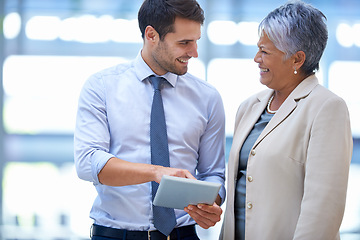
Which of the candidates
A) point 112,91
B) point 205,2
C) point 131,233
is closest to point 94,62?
point 205,2

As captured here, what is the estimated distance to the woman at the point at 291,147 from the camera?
1.41m

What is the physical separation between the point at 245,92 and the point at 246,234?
2.11 m

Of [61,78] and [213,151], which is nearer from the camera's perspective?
[213,151]

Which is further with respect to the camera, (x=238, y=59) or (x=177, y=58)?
(x=238, y=59)

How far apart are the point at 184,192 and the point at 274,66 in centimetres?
58

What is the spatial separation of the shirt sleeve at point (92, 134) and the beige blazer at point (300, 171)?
486mm

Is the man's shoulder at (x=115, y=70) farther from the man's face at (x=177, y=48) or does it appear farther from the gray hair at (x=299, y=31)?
the gray hair at (x=299, y=31)

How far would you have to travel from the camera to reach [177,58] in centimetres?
183

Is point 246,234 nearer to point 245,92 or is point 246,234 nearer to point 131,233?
point 131,233

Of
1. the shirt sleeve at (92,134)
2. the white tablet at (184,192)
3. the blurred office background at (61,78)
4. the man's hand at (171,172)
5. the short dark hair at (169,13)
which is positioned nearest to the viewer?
the white tablet at (184,192)

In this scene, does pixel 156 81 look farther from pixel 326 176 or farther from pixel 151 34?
pixel 326 176

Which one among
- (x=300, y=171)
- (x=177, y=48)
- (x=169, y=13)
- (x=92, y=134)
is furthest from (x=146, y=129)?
(x=300, y=171)

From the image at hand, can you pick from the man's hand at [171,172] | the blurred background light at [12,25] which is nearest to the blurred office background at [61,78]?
the blurred background light at [12,25]

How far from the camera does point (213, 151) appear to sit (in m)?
1.86
